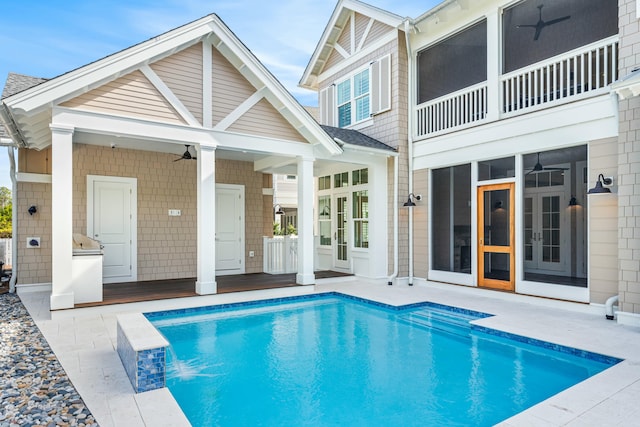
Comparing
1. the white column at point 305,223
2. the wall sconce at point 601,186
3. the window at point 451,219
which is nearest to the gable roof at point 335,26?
the window at point 451,219

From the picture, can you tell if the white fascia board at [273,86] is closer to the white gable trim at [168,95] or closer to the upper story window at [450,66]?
the white gable trim at [168,95]

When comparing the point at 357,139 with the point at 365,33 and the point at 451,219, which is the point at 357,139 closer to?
the point at 451,219

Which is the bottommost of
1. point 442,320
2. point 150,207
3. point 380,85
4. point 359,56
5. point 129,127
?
point 442,320

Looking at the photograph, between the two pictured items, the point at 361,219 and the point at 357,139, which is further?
the point at 361,219

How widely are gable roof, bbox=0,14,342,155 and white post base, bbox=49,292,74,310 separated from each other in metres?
2.71

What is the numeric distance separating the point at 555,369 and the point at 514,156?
4354 millimetres

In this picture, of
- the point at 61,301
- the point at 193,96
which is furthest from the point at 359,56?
the point at 61,301

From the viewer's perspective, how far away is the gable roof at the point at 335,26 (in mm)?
9617

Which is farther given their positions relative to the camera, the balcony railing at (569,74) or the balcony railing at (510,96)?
the balcony railing at (510,96)

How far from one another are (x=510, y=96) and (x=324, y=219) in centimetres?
573

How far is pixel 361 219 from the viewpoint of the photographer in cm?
1020

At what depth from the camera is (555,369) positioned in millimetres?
4434

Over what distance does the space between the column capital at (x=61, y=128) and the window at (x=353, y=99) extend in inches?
275

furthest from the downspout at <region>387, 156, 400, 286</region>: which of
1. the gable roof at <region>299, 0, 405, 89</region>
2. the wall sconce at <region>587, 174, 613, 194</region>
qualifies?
the wall sconce at <region>587, 174, 613, 194</region>
